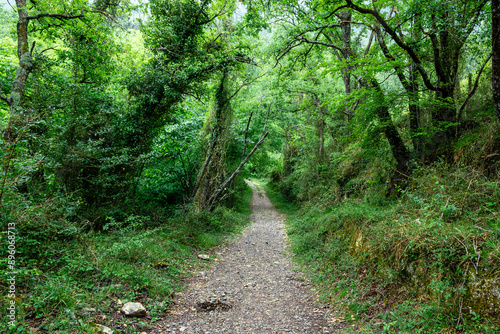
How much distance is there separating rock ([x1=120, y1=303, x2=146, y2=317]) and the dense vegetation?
195mm

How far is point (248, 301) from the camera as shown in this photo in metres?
5.10

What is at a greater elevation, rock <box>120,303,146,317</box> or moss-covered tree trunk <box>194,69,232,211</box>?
moss-covered tree trunk <box>194,69,232,211</box>

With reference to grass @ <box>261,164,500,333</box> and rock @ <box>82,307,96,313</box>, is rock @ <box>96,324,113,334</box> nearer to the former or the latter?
rock @ <box>82,307,96,313</box>

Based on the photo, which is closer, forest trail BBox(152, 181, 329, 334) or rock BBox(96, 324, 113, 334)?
rock BBox(96, 324, 113, 334)

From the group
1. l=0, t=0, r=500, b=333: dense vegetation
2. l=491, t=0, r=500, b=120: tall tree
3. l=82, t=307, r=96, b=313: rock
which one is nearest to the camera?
l=82, t=307, r=96, b=313: rock

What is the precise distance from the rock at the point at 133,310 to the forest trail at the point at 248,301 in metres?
0.34

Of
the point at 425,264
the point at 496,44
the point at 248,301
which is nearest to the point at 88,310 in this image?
the point at 248,301

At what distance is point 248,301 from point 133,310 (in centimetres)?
226

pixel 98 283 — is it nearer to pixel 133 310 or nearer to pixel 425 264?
pixel 133 310

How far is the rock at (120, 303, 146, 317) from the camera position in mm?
3893

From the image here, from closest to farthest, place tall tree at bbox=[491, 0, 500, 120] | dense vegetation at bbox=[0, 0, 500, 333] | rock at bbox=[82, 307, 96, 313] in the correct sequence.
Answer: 1. rock at bbox=[82, 307, 96, 313]
2. dense vegetation at bbox=[0, 0, 500, 333]
3. tall tree at bbox=[491, 0, 500, 120]

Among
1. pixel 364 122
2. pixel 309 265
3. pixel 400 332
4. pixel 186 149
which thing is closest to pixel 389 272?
pixel 400 332

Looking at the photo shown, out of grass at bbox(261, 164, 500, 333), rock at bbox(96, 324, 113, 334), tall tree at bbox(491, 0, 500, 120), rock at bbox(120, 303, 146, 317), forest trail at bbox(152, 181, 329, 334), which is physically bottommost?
forest trail at bbox(152, 181, 329, 334)

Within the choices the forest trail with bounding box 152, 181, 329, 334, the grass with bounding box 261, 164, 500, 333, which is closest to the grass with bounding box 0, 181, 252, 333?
the forest trail with bounding box 152, 181, 329, 334
